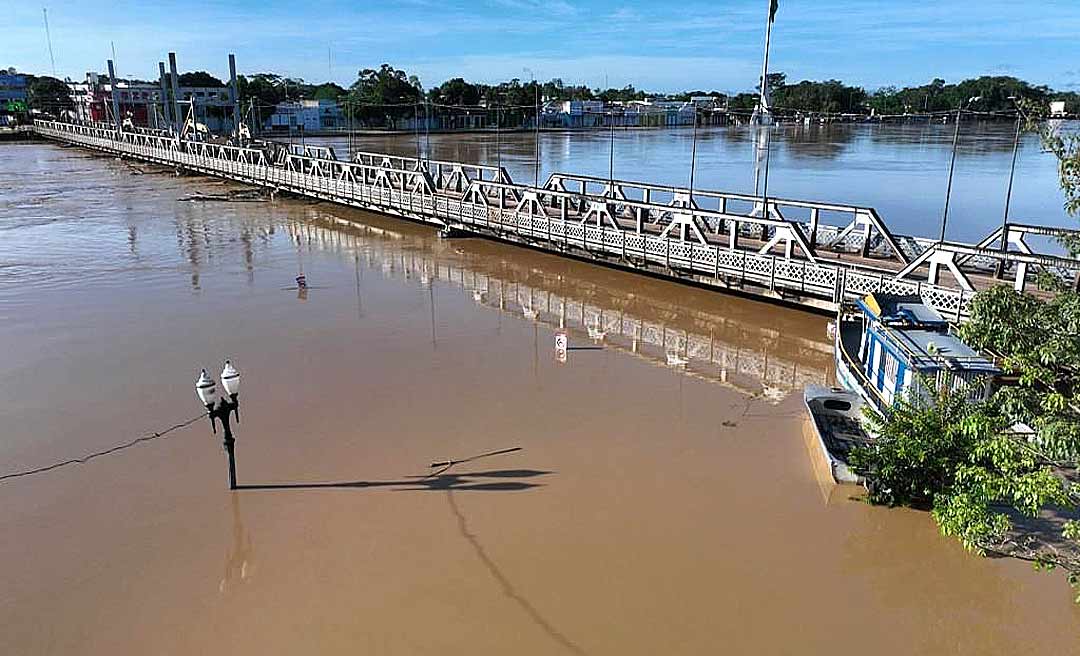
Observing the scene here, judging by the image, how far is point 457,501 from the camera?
10.7 m

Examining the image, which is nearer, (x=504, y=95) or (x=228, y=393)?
(x=228, y=393)

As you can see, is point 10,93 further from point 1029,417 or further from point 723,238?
point 1029,417

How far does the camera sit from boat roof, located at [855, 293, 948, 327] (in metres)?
13.6

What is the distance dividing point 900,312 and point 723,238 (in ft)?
37.7

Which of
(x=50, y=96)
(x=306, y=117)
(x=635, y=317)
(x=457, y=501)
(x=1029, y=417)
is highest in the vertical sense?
(x=50, y=96)

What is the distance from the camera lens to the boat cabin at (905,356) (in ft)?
36.1

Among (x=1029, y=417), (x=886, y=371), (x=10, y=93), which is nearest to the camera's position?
(x=1029, y=417)

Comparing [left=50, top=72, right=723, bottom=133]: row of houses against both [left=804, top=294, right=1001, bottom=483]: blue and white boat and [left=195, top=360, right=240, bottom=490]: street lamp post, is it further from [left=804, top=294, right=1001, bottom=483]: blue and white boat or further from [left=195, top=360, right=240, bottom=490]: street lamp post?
[left=804, top=294, right=1001, bottom=483]: blue and white boat

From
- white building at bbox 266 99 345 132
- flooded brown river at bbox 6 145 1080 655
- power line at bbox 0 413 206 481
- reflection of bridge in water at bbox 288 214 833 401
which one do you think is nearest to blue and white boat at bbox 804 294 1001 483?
flooded brown river at bbox 6 145 1080 655

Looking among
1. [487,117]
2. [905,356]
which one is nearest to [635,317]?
[905,356]

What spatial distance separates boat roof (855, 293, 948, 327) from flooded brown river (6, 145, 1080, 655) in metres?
2.19

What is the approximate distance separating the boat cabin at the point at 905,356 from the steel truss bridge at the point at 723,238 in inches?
50.4

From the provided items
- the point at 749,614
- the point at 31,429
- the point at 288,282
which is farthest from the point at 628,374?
the point at 288,282

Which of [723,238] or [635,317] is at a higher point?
[723,238]
